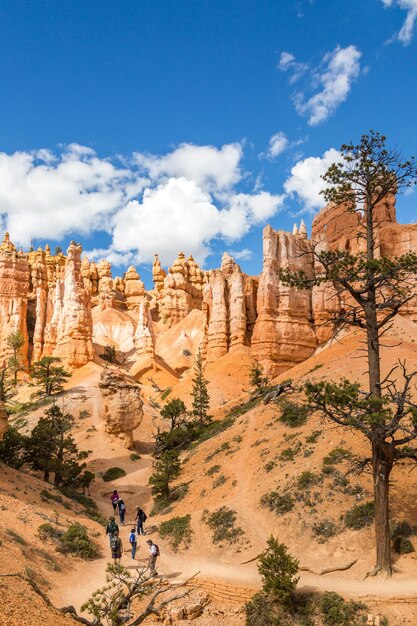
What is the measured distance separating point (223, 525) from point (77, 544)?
6.99 metres

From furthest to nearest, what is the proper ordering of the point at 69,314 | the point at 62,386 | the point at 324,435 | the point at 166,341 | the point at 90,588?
the point at 166,341 → the point at 69,314 → the point at 62,386 → the point at 324,435 → the point at 90,588

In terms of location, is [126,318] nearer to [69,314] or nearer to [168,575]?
[69,314]

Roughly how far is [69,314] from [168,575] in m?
54.9

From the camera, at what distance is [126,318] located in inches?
4409

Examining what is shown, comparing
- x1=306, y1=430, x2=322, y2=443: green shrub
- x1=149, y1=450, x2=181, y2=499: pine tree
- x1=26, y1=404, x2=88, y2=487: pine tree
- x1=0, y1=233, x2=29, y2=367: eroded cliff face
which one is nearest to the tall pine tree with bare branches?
x1=306, y1=430, x2=322, y2=443: green shrub

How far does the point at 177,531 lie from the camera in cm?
2319

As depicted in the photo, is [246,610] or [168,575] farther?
[168,575]

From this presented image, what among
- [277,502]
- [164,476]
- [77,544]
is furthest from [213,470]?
[77,544]

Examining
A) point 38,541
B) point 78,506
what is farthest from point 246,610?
point 78,506

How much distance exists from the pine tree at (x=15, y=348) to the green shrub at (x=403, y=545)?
62691 millimetres

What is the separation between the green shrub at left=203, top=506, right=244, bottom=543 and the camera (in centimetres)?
2128

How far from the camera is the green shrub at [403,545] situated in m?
17.2

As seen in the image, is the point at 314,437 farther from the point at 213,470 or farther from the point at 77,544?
the point at 77,544

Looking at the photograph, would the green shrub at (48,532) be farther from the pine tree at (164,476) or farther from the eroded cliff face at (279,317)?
the eroded cliff face at (279,317)
